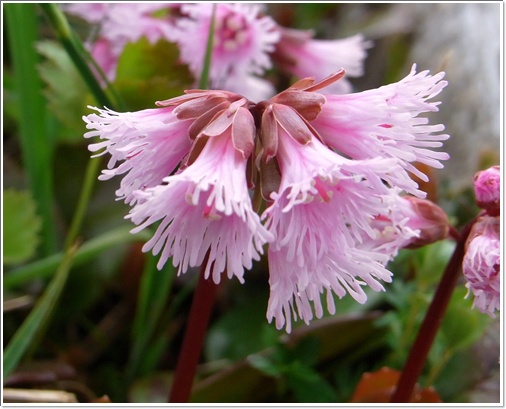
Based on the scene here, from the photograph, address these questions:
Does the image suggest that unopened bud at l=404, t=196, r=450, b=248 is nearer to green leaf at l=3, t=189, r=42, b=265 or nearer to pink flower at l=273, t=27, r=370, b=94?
pink flower at l=273, t=27, r=370, b=94

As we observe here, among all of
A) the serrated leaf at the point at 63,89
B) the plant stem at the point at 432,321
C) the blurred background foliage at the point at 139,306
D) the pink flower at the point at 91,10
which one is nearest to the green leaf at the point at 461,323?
the blurred background foliage at the point at 139,306

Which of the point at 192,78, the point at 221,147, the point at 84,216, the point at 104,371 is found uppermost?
the point at 221,147

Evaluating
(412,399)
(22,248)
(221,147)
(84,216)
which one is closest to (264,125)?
(221,147)

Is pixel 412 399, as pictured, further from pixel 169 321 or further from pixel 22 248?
pixel 22 248

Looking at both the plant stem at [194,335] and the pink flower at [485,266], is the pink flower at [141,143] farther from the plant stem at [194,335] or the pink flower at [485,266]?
the pink flower at [485,266]

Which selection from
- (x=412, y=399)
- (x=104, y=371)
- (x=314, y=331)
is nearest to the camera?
(x=412, y=399)

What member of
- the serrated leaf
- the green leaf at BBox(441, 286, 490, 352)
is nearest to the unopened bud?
the green leaf at BBox(441, 286, 490, 352)

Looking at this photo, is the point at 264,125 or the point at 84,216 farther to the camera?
the point at 84,216
